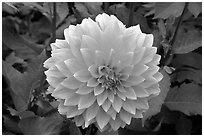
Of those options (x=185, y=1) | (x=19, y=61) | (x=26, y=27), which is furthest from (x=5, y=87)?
(x=185, y=1)

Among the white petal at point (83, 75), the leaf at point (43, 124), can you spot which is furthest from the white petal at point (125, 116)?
the leaf at point (43, 124)

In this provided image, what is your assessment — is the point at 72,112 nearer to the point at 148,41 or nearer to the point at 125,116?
the point at 125,116

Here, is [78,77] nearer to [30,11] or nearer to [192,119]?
[192,119]

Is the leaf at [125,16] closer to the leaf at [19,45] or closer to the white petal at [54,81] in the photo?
the leaf at [19,45]

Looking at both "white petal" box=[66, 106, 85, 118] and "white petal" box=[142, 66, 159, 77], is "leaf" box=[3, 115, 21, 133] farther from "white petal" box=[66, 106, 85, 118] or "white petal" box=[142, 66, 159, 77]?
"white petal" box=[142, 66, 159, 77]

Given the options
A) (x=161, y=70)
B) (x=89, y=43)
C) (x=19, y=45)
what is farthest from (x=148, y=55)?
(x=19, y=45)
